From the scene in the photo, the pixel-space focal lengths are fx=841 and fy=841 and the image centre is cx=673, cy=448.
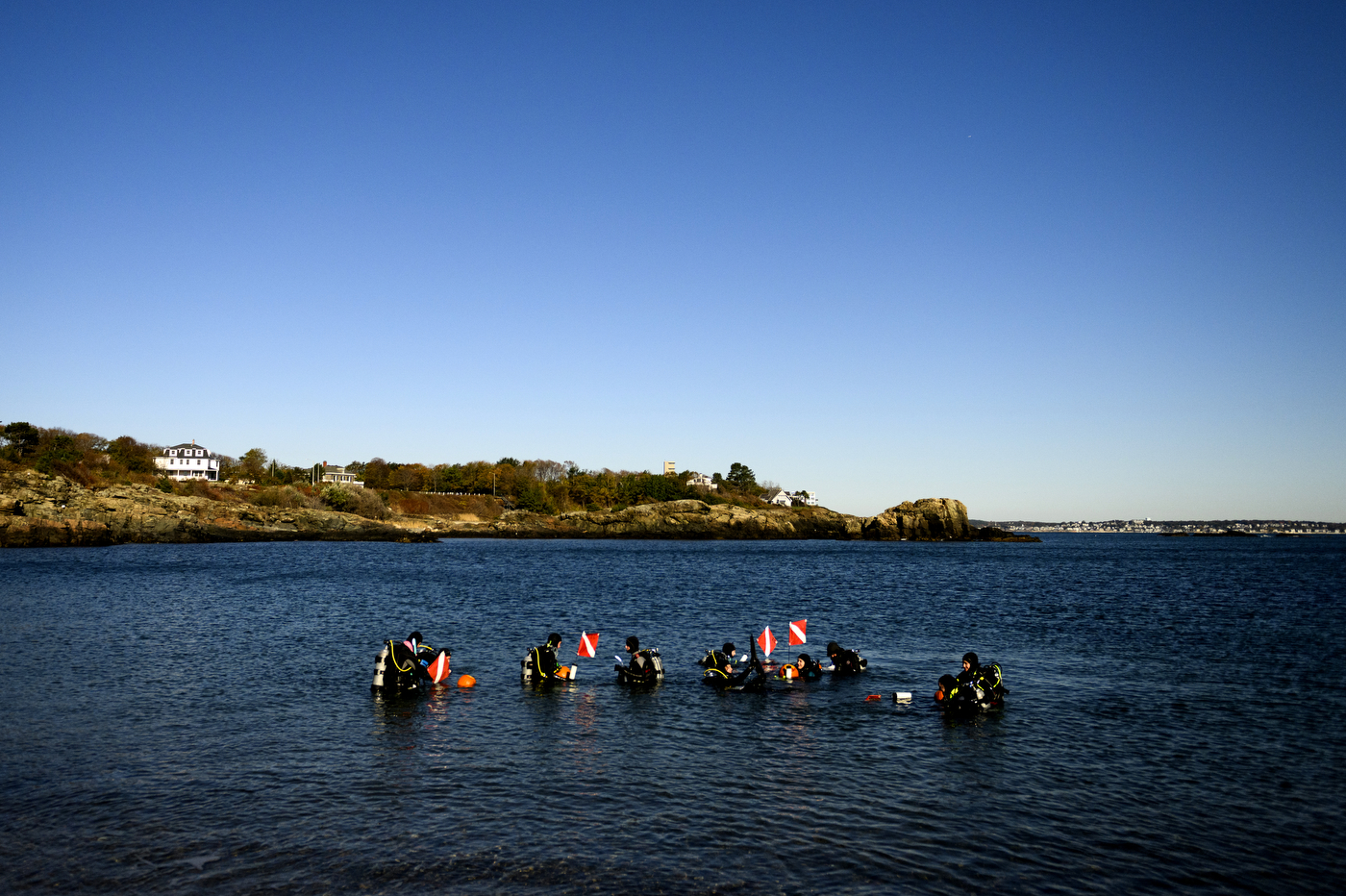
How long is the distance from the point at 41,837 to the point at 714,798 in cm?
1062

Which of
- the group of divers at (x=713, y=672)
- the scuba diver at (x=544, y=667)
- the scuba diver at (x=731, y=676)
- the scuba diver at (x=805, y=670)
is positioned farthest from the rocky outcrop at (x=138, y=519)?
the scuba diver at (x=805, y=670)

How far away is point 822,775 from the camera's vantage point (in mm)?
16719

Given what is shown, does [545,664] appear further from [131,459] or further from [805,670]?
[131,459]

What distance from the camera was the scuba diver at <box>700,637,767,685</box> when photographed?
82.6 feet

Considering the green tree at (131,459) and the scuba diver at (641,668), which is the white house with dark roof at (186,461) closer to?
the green tree at (131,459)

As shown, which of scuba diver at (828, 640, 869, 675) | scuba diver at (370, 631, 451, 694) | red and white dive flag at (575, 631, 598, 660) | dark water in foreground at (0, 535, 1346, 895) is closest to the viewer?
dark water in foreground at (0, 535, 1346, 895)

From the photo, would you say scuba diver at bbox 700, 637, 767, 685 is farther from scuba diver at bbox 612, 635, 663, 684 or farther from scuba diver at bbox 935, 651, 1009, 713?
scuba diver at bbox 935, 651, 1009, 713

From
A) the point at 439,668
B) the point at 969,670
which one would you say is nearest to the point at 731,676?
the point at 969,670

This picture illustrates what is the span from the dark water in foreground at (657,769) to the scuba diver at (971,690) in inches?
25.8

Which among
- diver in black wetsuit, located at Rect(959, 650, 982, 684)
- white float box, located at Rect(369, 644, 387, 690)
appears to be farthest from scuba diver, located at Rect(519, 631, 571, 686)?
diver in black wetsuit, located at Rect(959, 650, 982, 684)

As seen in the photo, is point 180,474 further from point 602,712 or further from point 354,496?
point 602,712

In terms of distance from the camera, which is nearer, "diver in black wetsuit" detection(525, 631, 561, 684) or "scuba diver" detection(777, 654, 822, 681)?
"diver in black wetsuit" detection(525, 631, 561, 684)

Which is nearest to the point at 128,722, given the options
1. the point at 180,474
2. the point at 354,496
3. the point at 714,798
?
the point at 714,798

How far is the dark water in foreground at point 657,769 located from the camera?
1209 cm
